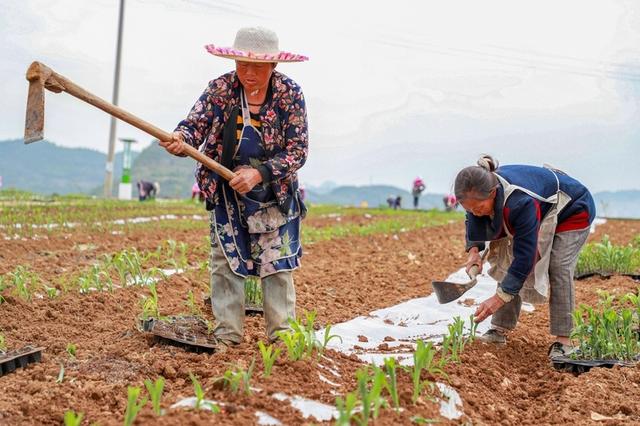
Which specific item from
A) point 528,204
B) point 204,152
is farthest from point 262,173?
point 528,204

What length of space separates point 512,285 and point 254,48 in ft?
5.38

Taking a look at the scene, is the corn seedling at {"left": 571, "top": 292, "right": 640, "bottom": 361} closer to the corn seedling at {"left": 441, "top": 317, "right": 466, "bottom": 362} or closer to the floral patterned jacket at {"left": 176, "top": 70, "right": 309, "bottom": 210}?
the corn seedling at {"left": 441, "top": 317, "right": 466, "bottom": 362}

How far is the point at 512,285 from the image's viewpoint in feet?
12.4

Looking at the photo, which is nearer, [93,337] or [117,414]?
[117,414]

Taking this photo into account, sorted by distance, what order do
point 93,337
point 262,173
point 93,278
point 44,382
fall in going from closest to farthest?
point 44,382
point 262,173
point 93,337
point 93,278

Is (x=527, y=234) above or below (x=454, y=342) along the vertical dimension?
above

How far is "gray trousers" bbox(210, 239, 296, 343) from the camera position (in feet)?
12.7

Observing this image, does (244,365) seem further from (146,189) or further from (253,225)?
(146,189)

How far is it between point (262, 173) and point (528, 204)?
4.12 ft

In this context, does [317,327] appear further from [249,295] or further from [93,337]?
[93,337]

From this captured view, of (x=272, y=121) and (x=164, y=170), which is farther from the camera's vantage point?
(x=164, y=170)

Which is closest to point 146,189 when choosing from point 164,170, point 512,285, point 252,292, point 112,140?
point 112,140

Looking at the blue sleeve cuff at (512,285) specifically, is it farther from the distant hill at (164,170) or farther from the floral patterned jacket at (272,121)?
the distant hill at (164,170)

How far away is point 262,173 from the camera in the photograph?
3.69 metres
